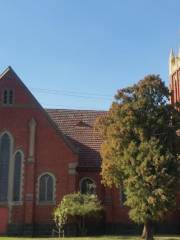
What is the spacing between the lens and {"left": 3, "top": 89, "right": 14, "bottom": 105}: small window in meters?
39.4

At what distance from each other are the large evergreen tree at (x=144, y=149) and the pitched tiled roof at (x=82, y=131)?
315 inches

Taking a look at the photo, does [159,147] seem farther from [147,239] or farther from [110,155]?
[147,239]

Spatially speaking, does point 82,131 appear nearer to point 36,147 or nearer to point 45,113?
point 45,113

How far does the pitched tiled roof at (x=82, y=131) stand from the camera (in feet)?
134

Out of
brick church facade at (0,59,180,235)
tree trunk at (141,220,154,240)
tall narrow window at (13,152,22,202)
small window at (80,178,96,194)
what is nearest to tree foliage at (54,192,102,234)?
brick church facade at (0,59,180,235)

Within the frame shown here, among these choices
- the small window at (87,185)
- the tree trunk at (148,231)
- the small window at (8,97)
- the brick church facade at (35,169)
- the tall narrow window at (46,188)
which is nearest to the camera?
the tree trunk at (148,231)

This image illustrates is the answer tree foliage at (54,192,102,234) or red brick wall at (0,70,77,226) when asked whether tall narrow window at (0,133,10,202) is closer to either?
red brick wall at (0,70,77,226)

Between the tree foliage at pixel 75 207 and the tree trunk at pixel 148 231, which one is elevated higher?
the tree foliage at pixel 75 207

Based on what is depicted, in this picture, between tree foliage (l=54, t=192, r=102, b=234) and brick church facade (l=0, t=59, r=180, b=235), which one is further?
brick church facade (l=0, t=59, r=180, b=235)

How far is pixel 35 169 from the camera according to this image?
3784 cm

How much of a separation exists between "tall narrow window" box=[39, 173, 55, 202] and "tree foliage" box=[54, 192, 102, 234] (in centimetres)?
146

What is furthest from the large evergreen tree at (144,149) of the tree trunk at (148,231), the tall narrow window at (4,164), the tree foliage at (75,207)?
the tall narrow window at (4,164)

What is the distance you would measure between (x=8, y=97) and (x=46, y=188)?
876 centimetres

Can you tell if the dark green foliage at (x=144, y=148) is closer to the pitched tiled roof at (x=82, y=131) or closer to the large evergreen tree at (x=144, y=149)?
the large evergreen tree at (x=144, y=149)
